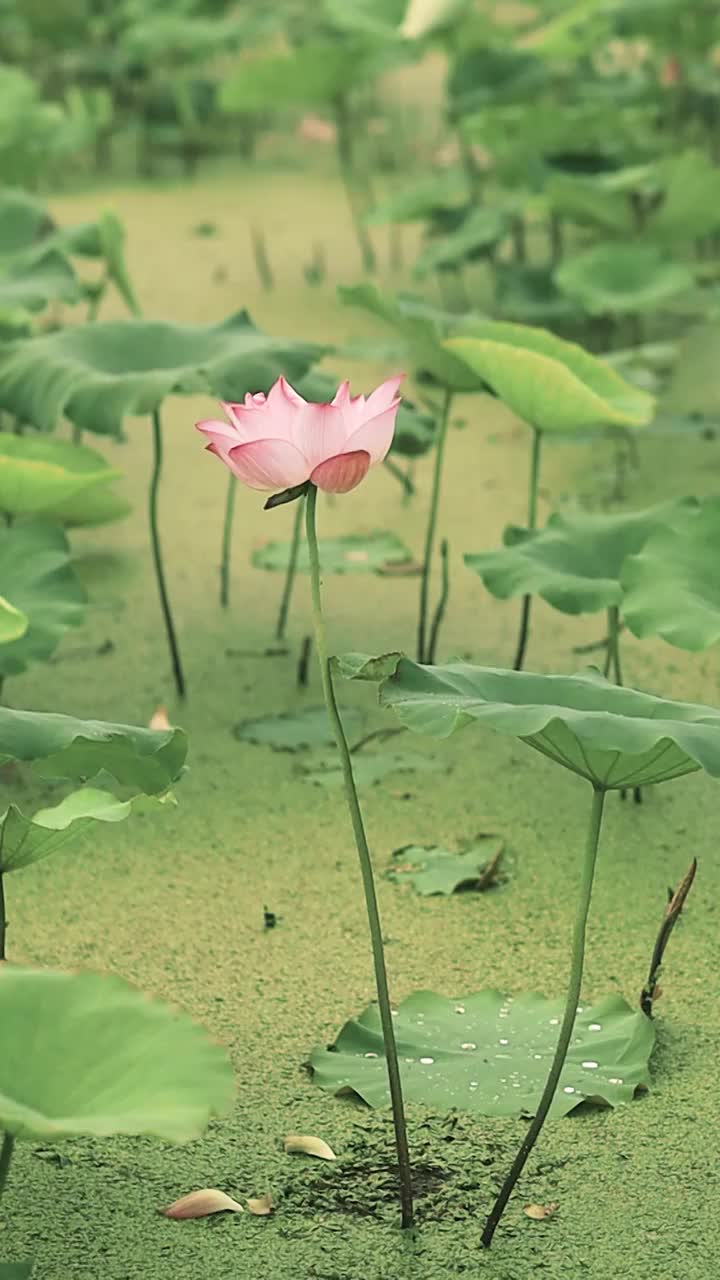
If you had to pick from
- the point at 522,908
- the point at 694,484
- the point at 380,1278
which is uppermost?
the point at 380,1278

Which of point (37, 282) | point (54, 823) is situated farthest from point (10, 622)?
point (37, 282)

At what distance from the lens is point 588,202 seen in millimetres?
3102

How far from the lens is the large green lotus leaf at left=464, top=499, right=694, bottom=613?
1704 millimetres

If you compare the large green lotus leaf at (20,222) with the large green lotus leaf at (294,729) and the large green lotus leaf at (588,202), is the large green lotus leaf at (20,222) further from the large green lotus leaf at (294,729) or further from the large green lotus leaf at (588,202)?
the large green lotus leaf at (294,729)

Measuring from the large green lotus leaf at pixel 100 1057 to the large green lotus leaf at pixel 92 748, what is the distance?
0.28 meters

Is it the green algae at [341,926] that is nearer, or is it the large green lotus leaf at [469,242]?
the green algae at [341,926]

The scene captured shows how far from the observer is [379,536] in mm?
2320

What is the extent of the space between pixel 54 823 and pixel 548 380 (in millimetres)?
856

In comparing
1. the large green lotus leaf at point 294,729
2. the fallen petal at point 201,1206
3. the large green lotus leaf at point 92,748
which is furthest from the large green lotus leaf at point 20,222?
the fallen petal at point 201,1206

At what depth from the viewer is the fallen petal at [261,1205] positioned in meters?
1.27

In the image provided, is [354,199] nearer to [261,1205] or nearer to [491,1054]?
[491,1054]

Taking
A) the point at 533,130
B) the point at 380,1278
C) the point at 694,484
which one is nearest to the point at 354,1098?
the point at 380,1278

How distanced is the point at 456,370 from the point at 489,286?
1582mm

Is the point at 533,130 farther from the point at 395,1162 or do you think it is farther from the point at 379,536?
the point at 395,1162
